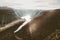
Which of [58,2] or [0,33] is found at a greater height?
[58,2]

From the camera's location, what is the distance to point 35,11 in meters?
Result: 1.20

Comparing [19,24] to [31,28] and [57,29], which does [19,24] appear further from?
[57,29]

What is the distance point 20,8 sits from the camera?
1.23m

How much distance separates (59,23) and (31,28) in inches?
9.6

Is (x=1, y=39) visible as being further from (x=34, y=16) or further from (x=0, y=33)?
(x=34, y=16)

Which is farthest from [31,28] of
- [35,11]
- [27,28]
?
[35,11]

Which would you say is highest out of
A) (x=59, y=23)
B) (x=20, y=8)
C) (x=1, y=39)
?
(x=20, y=8)

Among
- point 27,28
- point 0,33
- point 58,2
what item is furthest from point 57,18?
point 0,33

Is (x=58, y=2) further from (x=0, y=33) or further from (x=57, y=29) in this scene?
(x=0, y=33)

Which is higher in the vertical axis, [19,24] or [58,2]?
[58,2]

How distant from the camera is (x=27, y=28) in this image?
1.17m

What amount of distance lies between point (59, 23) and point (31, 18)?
24 cm

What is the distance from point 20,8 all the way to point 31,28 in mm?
212

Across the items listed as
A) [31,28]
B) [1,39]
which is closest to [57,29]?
[31,28]
